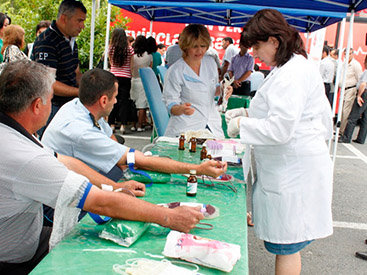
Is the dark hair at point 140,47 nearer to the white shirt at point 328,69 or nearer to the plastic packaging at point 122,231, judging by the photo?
the white shirt at point 328,69

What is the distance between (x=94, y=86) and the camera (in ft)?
7.88

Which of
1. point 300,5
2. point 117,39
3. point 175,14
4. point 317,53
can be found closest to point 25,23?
point 117,39

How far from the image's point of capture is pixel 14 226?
1.58 metres

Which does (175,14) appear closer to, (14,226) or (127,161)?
(127,161)

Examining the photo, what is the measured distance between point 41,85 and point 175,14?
649 centimetres

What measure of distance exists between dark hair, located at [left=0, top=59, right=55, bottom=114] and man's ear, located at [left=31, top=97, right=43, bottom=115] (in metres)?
0.01

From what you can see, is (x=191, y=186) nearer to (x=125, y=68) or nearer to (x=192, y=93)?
(x=192, y=93)

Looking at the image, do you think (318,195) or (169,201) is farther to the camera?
(318,195)

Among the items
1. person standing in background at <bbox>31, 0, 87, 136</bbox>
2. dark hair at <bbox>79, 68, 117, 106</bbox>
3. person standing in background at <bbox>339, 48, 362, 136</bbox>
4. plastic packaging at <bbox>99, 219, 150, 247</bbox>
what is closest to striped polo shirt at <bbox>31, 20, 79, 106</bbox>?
person standing in background at <bbox>31, 0, 87, 136</bbox>

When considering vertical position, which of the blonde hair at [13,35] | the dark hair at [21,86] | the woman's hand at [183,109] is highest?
the blonde hair at [13,35]

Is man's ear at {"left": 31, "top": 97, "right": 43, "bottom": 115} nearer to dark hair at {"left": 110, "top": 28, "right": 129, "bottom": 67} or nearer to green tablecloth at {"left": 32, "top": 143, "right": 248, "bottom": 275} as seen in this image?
green tablecloth at {"left": 32, "top": 143, "right": 248, "bottom": 275}

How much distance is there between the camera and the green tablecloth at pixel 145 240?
4.42ft

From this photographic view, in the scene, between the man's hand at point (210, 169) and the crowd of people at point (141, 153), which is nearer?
the crowd of people at point (141, 153)

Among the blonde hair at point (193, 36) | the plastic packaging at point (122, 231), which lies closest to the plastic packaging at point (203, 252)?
the plastic packaging at point (122, 231)
